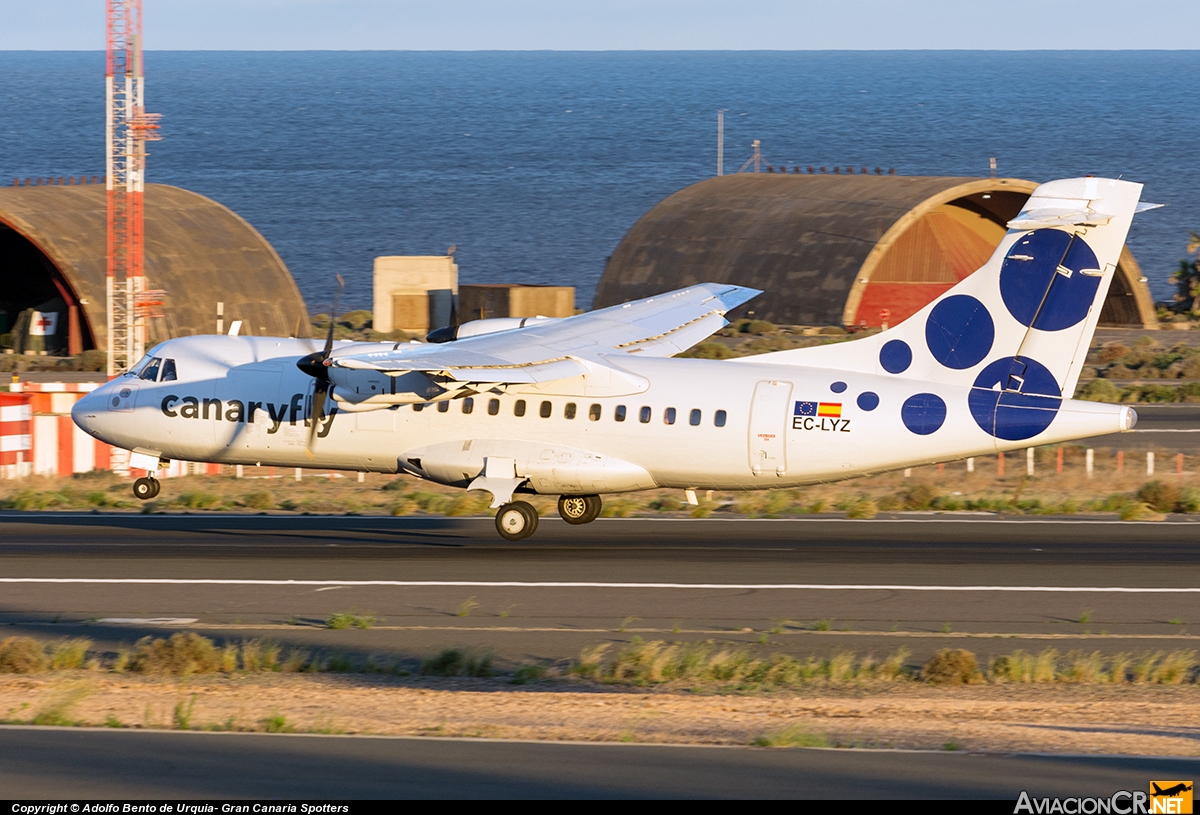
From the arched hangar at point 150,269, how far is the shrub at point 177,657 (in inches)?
1551

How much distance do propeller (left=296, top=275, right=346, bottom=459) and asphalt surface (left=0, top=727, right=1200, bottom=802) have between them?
437 inches

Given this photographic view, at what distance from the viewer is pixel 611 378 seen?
25531 millimetres

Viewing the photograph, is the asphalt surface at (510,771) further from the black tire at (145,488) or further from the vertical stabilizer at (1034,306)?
the black tire at (145,488)

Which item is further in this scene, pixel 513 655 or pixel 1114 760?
pixel 513 655

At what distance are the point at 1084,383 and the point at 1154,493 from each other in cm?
2206

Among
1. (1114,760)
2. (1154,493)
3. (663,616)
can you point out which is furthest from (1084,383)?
(1114,760)

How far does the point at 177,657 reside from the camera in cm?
1694

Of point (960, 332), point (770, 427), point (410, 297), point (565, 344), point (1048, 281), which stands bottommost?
point (770, 427)

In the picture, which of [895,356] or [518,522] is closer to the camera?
[895,356]

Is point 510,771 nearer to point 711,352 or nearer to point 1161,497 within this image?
point 1161,497

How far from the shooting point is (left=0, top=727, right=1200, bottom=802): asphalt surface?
35.6 feet

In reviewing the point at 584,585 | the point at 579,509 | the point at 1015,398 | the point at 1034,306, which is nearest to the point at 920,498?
the point at 1015,398

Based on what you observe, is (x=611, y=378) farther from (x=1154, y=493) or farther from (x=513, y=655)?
(x=1154, y=493)

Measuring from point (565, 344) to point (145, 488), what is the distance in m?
9.00
